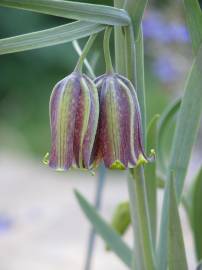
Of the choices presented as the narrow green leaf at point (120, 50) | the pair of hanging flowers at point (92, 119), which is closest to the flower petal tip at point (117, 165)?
the pair of hanging flowers at point (92, 119)

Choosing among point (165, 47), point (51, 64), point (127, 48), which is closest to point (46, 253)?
point (127, 48)

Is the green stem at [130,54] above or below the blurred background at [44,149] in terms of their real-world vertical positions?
above

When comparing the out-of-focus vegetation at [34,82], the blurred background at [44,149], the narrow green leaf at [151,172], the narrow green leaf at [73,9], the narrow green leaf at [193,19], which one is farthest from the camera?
the out-of-focus vegetation at [34,82]

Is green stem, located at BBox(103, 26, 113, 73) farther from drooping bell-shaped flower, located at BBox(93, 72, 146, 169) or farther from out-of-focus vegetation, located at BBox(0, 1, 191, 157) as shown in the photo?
out-of-focus vegetation, located at BBox(0, 1, 191, 157)

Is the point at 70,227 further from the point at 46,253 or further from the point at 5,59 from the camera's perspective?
the point at 5,59

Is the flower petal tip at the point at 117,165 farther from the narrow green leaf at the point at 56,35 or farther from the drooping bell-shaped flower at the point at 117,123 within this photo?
the narrow green leaf at the point at 56,35

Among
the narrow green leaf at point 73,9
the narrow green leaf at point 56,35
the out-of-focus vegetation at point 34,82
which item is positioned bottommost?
the out-of-focus vegetation at point 34,82
